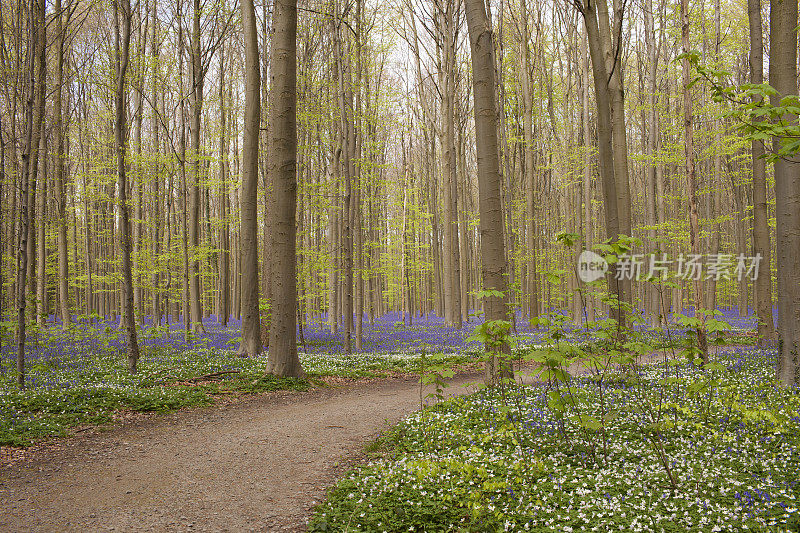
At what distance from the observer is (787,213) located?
7816 millimetres

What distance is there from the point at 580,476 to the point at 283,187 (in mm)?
8382

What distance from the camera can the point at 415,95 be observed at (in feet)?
109

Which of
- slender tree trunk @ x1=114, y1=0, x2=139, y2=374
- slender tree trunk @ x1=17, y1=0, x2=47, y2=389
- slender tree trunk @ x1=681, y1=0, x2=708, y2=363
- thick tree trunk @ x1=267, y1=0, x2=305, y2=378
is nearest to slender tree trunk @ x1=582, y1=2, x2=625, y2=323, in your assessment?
slender tree trunk @ x1=681, y1=0, x2=708, y2=363

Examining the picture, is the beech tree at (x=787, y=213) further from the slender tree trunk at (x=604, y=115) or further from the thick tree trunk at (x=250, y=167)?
the thick tree trunk at (x=250, y=167)

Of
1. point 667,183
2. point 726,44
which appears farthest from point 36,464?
point 667,183

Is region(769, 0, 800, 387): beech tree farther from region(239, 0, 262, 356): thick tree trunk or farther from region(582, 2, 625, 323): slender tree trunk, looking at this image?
region(239, 0, 262, 356): thick tree trunk

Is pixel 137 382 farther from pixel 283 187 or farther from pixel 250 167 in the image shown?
pixel 250 167

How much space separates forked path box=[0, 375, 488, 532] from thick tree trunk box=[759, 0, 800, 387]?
6.98m

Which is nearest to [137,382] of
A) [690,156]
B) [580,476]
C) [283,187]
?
[283,187]

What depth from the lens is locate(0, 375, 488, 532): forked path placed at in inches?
167

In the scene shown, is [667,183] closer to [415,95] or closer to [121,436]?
[415,95]

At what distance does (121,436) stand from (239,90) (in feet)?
86.0

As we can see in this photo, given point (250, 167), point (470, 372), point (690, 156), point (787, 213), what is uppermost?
point (250, 167)

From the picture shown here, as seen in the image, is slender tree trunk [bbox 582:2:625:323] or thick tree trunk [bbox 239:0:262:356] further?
thick tree trunk [bbox 239:0:262:356]
